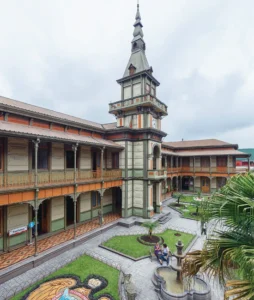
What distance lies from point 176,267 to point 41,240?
29.4 feet

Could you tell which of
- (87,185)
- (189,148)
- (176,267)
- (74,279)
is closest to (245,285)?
(176,267)

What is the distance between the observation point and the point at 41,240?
1223cm

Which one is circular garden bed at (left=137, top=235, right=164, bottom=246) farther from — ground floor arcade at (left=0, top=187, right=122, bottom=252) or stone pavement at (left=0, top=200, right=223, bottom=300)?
ground floor arcade at (left=0, top=187, right=122, bottom=252)

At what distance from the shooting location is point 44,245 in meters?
11.4

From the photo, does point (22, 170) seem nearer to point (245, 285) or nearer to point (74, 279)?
point (74, 279)

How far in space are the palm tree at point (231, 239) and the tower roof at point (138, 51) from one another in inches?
664

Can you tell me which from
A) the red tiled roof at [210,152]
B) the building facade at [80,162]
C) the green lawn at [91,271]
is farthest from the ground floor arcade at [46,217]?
the red tiled roof at [210,152]

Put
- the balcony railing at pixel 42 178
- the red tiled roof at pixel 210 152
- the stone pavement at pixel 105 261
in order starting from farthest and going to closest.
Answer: the red tiled roof at pixel 210 152 < the balcony railing at pixel 42 178 < the stone pavement at pixel 105 261

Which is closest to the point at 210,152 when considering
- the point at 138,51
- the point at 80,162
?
the point at 138,51

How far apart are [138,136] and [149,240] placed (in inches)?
367

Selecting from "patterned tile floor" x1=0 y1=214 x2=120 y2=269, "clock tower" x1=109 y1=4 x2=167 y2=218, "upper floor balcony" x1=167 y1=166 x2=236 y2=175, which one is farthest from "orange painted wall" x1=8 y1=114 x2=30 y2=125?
"upper floor balcony" x1=167 y1=166 x2=236 y2=175

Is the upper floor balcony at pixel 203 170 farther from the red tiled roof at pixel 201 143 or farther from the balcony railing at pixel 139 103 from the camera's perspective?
the balcony railing at pixel 139 103

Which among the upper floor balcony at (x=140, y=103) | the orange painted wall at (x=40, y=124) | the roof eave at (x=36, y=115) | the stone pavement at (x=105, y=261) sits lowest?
the stone pavement at (x=105, y=261)

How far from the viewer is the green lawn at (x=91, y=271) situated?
7893 mm
